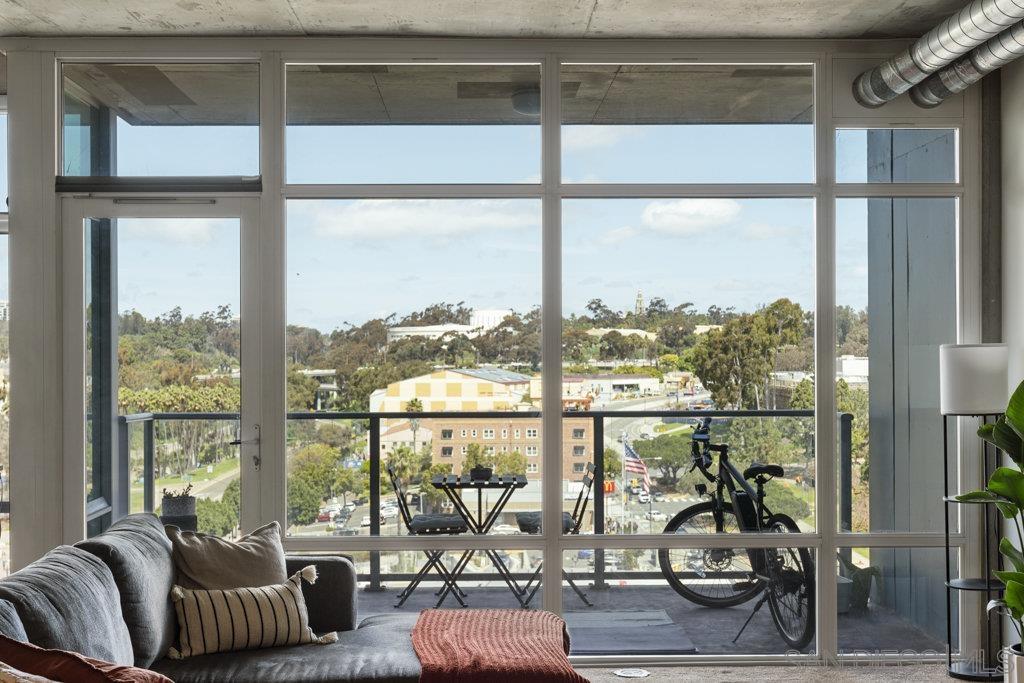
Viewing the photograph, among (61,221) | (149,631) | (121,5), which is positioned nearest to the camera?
(149,631)

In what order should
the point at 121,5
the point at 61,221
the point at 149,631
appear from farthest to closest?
the point at 61,221, the point at 121,5, the point at 149,631

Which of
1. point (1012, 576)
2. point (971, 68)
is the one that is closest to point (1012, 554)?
point (1012, 576)

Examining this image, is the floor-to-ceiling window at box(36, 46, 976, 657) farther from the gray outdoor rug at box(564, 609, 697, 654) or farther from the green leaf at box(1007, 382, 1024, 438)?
the green leaf at box(1007, 382, 1024, 438)

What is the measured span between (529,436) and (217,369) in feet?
5.28

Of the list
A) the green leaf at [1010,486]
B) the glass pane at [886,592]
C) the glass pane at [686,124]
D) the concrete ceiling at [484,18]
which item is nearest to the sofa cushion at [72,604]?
the concrete ceiling at [484,18]

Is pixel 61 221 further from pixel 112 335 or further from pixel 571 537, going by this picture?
pixel 571 537

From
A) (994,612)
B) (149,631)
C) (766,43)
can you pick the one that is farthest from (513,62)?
(994,612)

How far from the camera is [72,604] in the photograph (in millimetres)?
2545

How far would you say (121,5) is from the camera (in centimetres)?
397

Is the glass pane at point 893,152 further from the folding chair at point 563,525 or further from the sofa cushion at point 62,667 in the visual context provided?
the sofa cushion at point 62,667

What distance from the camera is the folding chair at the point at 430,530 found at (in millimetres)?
4418

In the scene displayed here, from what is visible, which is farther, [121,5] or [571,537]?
[571,537]

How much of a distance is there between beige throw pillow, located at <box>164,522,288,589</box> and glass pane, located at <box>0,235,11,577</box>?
1.50 metres

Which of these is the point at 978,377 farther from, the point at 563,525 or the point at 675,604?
the point at 563,525
